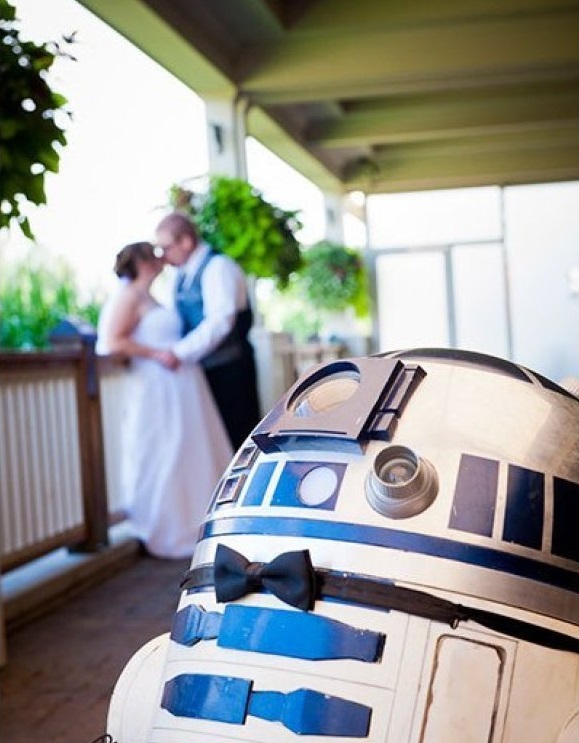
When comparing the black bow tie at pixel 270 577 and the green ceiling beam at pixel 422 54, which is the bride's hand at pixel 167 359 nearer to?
the green ceiling beam at pixel 422 54

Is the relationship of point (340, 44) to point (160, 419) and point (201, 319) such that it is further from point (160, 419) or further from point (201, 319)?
point (160, 419)

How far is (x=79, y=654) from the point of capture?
385 centimetres

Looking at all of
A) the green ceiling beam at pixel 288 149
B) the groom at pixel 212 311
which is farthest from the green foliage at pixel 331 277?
the groom at pixel 212 311

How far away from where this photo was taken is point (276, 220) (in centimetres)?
763

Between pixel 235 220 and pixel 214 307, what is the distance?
5.35 ft

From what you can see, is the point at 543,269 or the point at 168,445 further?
the point at 543,269

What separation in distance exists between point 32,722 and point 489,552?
7.10 ft

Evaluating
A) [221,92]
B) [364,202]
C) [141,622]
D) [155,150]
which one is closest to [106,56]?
[155,150]

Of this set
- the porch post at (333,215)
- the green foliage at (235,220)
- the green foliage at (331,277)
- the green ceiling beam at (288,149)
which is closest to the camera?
the green foliage at (235,220)

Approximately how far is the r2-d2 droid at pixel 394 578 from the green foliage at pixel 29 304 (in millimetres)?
4577

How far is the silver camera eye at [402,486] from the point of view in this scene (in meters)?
1.27

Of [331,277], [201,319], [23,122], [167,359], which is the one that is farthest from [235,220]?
[331,277]

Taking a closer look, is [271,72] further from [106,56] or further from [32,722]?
[32,722]

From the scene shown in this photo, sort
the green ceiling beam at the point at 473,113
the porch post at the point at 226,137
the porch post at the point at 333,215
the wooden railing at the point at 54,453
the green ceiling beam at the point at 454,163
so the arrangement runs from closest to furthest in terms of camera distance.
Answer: the wooden railing at the point at 54,453 < the porch post at the point at 226,137 < the green ceiling beam at the point at 473,113 < the green ceiling beam at the point at 454,163 < the porch post at the point at 333,215
